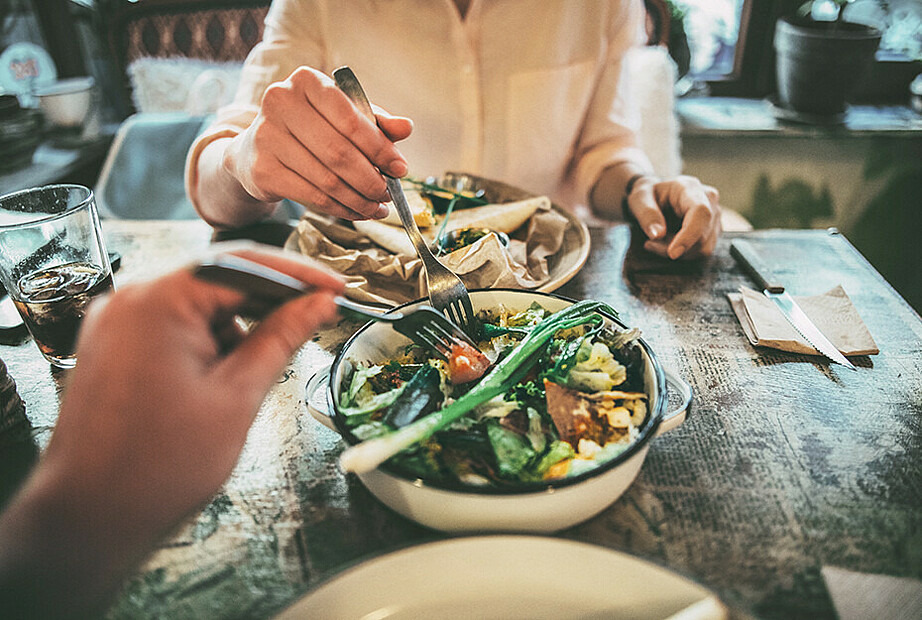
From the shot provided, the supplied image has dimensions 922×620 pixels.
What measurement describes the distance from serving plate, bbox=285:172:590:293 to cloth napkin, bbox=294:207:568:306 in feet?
0.04

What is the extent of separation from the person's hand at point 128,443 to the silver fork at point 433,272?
41 cm

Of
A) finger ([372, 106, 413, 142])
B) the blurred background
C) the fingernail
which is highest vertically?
finger ([372, 106, 413, 142])

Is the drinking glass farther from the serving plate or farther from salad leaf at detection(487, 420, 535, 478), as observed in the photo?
salad leaf at detection(487, 420, 535, 478)

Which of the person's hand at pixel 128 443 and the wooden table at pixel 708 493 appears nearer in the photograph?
the person's hand at pixel 128 443

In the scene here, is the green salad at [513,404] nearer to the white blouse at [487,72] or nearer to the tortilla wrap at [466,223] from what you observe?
the tortilla wrap at [466,223]

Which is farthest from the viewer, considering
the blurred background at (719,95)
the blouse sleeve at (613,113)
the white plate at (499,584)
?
the blurred background at (719,95)

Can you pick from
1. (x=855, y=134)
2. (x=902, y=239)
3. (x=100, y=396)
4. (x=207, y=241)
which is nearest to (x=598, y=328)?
(x=100, y=396)

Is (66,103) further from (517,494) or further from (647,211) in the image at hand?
(517,494)

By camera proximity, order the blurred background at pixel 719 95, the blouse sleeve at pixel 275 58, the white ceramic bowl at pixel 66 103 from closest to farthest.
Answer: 1. the blouse sleeve at pixel 275 58
2. the white ceramic bowl at pixel 66 103
3. the blurred background at pixel 719 95

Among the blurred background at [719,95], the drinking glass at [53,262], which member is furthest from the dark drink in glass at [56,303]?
the blurred background at [719,95]

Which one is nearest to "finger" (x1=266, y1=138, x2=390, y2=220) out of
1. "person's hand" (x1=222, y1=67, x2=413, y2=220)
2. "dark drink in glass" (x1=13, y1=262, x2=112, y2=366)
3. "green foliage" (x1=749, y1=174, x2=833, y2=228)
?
"person's hand" (x1=222, y1=67, x2=413, y2=220)

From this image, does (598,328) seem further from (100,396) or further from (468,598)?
(100,396)

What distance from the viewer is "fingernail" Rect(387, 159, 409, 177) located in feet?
A: 3.01

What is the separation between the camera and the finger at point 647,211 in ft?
3.88
